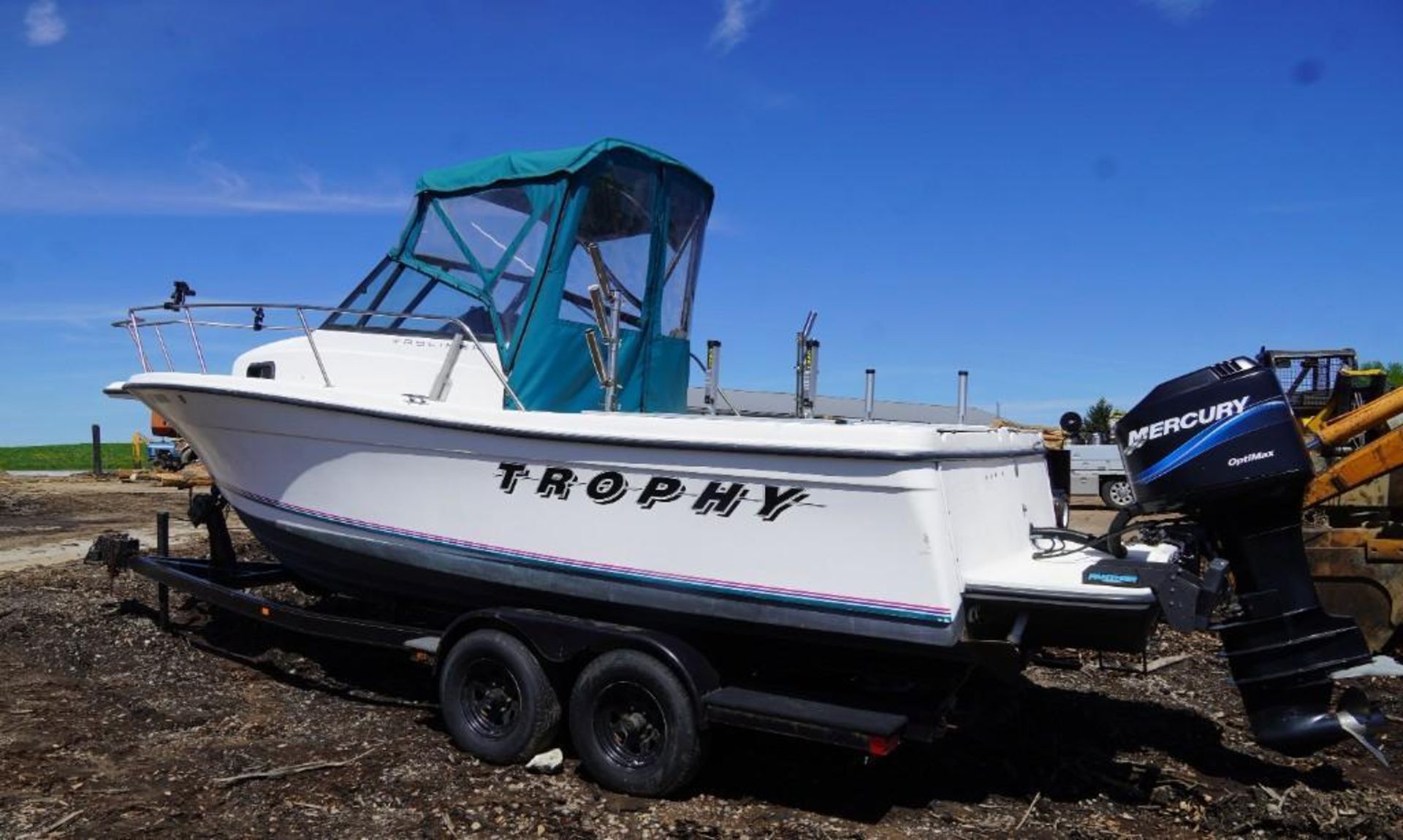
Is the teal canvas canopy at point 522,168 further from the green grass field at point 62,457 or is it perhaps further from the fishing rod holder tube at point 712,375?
the green grass field at point 62,457

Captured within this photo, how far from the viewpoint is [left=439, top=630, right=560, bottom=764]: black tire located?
4770 millimetres

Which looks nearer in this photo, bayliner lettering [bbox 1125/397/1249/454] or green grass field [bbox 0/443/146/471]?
bayliner lettering [bbox 1125/397/1249/454]

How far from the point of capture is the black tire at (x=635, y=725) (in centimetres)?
432

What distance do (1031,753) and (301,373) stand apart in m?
4.50

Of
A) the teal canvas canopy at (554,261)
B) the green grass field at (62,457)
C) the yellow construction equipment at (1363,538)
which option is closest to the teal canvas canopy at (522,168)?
the teal canvas canopy at (554,261)

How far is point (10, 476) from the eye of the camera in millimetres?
25312

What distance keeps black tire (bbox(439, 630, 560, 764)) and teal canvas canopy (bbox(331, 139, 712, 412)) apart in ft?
4.25

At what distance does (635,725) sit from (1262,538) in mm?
2680

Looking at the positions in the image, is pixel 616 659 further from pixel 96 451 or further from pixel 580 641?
pixel 96 451

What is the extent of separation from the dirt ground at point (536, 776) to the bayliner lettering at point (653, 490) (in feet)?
4.11

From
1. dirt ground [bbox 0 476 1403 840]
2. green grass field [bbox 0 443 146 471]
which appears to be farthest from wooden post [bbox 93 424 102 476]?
dirt ground [bbox 0 476 1403 840]

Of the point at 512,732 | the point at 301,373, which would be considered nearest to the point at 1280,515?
the point at 512,732

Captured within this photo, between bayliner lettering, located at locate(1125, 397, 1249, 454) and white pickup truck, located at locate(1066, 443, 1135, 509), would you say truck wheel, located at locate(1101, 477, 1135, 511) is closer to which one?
white pickup truck, located at locate(1066, 443, 1135, 509)

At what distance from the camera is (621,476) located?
4.54 metres
